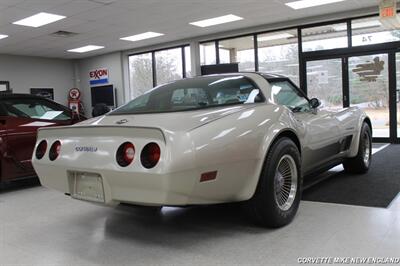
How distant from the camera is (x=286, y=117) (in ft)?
9.03

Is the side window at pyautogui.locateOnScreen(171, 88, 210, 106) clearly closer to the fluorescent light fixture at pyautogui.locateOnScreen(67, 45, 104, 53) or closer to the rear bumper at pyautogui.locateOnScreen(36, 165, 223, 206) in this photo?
the rear bumper at pyautogui.locateOnScreen(36, 165, 223, 206)

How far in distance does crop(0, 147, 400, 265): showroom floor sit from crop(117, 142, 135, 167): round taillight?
1.84ft

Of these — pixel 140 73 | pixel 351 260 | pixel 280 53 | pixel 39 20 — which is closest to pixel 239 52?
pixel 280 53

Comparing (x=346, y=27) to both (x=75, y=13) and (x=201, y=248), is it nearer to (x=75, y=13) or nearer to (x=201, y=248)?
(x=75, y=13)

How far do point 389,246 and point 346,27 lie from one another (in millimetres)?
7495

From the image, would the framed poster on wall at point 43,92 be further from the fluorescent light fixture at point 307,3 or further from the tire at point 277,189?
the tire at point 277,189

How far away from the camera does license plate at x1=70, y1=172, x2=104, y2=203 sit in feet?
7.53

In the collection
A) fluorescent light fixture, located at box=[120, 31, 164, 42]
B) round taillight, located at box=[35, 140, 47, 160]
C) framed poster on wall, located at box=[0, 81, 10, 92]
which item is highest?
fluorescent light fixture, located at box=[120, 31, 164, 42]

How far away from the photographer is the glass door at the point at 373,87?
8.29 metres

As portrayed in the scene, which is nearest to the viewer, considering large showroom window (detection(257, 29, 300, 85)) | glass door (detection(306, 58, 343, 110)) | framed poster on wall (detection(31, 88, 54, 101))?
glass door (detection(306, 58, 343, 110))

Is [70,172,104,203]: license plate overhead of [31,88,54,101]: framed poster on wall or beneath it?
beneath

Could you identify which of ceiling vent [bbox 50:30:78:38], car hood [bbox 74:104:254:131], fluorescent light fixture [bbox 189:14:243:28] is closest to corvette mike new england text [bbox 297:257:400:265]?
car hood [bbox 74:104:254:131]

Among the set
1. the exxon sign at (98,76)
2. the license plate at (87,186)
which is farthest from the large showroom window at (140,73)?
the license plate at (87,186)

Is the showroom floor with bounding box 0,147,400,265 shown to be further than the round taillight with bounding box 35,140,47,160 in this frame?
No
